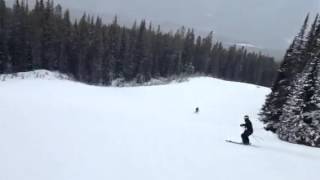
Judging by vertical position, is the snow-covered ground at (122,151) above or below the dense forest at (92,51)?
above

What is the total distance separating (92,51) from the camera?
7731 centimetres

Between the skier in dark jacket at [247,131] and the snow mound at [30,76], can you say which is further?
the snow mound at [30,76]

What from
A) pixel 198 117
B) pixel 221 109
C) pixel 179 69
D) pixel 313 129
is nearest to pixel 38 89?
pixel 198 117

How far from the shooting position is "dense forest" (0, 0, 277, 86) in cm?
6819

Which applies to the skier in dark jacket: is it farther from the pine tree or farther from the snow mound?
the snow mound

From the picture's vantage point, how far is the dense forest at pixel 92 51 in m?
68.2

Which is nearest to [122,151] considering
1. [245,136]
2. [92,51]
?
[245,136]

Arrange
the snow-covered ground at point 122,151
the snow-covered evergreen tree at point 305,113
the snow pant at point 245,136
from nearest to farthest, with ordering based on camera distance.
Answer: the snow-covered ground at point 122,151 < the snow pant at point 245,136 < the snow-covered evergreen tree at point 305,113

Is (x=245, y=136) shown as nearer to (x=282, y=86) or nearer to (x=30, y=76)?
(x=282, y=86)

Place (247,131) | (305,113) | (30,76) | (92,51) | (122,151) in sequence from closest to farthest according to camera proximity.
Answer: (122,151), (247,131), (305,113), (30,76), (92,51)

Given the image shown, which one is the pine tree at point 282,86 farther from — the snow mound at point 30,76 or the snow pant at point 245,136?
the snow mound at point 30,76

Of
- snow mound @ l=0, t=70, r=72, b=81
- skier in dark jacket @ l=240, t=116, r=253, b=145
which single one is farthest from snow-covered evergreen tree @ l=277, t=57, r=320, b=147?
snow mound @ l=0, t=70, r=72, b=81

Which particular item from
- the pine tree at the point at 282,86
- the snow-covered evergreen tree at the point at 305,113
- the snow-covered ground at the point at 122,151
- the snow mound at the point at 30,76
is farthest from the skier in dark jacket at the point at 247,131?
the snow mound at the point at 30,76

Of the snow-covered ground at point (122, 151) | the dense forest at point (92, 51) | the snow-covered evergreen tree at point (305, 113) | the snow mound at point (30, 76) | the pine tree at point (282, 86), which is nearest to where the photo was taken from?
the snow-covered ground at point (122, 151)
